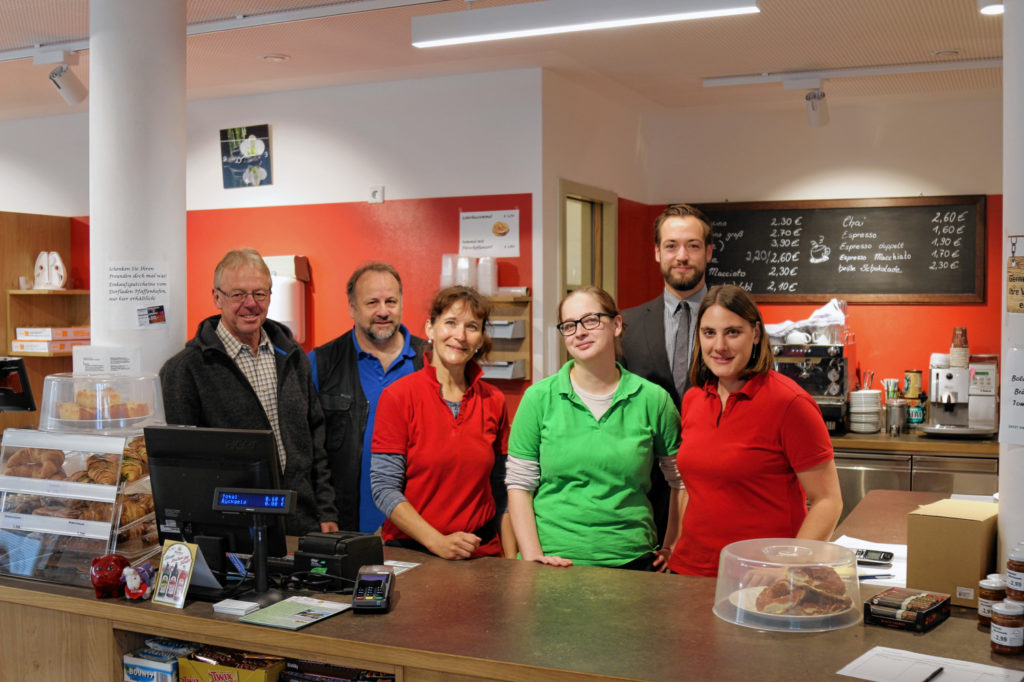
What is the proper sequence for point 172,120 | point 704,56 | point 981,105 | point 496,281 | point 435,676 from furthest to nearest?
point 981,105, point 496,281, point 704,56, point 172,120, point 435,676

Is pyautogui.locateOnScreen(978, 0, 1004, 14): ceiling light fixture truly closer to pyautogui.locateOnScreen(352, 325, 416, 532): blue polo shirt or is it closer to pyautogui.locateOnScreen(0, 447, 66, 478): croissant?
pyautogui.locateOnScreen(352, 325, 416, 532): blue polo shirt

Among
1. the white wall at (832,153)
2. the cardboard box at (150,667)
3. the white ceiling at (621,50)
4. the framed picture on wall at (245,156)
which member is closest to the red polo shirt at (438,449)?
the cardboard box at (150,667)

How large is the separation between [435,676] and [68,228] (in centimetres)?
611

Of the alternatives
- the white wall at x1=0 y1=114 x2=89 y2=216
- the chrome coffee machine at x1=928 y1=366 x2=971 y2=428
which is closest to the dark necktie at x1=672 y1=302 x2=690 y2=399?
the chrome coffee machine at x1=928 y1=366 x2=971 y2=428

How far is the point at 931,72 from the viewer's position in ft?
18.2

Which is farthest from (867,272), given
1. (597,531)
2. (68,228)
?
(68,228)

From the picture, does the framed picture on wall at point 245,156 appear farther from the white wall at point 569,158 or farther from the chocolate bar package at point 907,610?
the chocolate bar package at point 907,610

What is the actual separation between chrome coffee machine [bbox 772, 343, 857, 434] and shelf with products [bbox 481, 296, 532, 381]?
139cm

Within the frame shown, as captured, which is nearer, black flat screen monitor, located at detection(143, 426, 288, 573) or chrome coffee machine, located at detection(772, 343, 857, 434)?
black flat screen monitor, located at detection(143, 426, 288, 573)

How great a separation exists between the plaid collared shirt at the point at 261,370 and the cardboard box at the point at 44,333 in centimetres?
397

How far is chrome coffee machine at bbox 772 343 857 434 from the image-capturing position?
5566mm

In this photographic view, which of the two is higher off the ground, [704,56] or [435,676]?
[704,56]

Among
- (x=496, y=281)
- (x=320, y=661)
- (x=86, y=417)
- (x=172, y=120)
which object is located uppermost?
(x=172, y=120)

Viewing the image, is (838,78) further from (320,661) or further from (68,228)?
(68,228)
